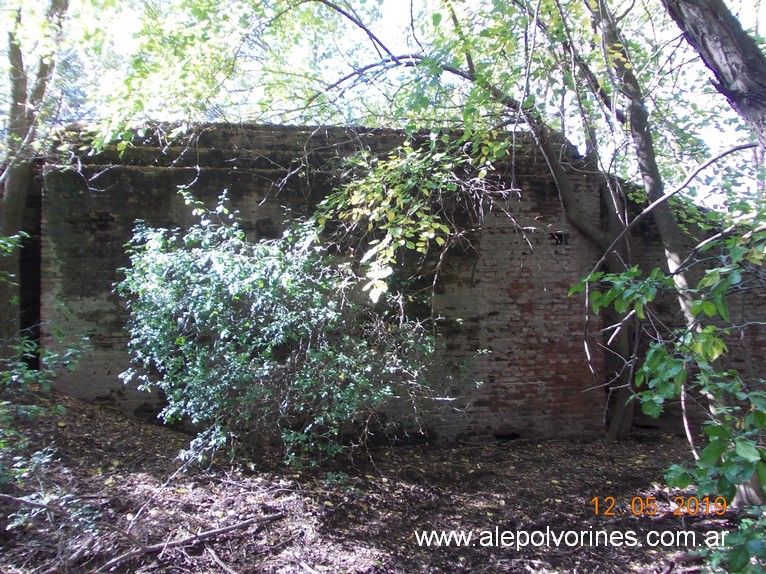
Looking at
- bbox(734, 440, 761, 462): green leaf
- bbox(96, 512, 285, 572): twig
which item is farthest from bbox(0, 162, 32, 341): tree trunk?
bbox(734, 440, 761, 462): green leaf

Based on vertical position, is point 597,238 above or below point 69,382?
above

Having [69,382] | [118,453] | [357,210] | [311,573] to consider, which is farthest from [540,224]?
[69,382]

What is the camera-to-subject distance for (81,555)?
112 inches

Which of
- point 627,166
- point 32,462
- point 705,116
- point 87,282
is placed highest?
point 705,116

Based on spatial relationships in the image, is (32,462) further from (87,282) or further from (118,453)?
(87,282)

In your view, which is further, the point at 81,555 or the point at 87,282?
the point at 87,282

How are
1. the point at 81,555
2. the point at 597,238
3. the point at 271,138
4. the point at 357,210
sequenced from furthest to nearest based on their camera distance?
the point at 597,238, the point at 271,138, the point at 357,210, the point at 81,555

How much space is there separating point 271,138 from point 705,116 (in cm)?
487

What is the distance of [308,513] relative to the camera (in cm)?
362

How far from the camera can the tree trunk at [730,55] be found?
7.79 ft
